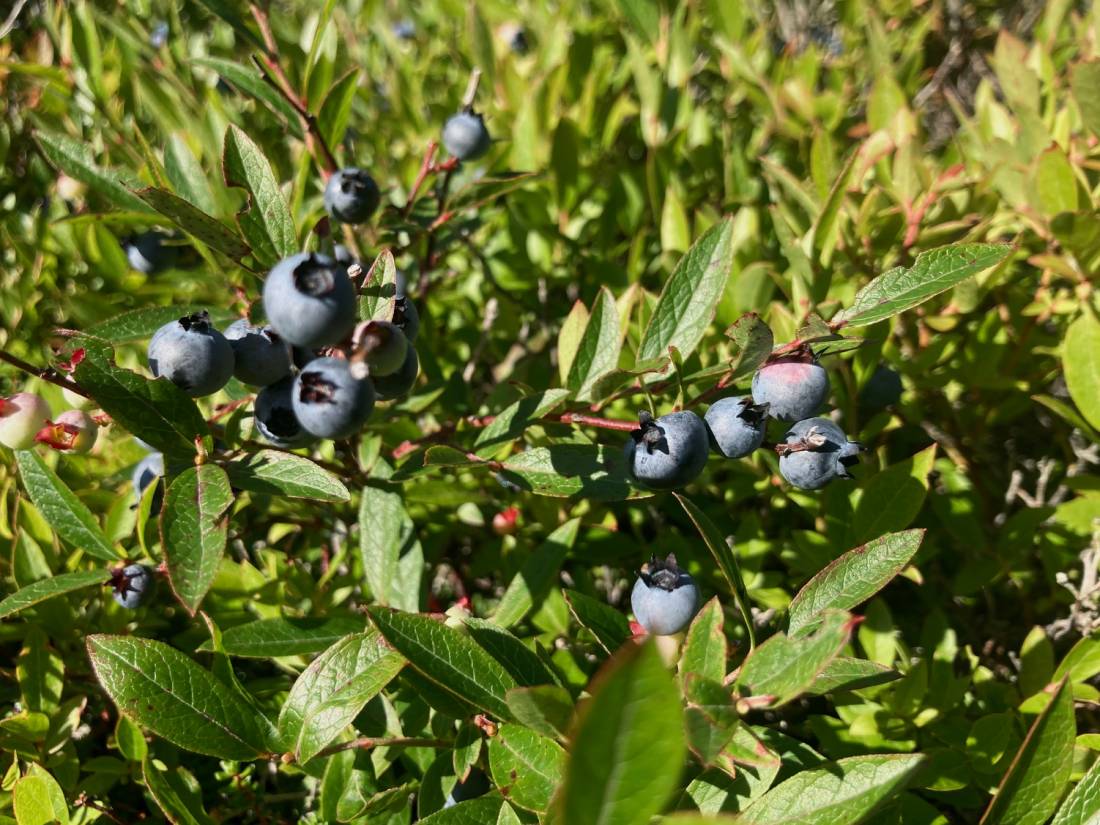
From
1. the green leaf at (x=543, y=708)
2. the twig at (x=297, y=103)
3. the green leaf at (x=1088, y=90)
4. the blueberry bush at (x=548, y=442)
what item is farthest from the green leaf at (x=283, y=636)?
the green leaf at (x=1088, y=90)

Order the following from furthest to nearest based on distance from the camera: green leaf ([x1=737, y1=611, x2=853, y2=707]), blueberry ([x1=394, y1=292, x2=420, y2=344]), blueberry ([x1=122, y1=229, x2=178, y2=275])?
blueberry ([x1=122, y1=229, x2=178, y2=275])
blueberry ([x1=394, y1=292, x2=420, y2=344])
green leaf ([x1=737, y1=611, x2=853, y2=707])

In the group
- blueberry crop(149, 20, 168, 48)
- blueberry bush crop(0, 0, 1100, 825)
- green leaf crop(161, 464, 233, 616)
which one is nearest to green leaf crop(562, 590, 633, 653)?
blueberry bush crop(0, 0, 1100, 825)

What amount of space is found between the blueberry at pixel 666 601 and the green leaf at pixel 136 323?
0.85 metres

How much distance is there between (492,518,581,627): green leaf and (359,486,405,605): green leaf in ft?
0.65

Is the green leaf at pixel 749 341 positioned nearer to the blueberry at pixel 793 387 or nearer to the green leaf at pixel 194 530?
the blueberry at pixel 793 387

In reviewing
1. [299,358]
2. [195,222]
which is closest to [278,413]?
[299,358]

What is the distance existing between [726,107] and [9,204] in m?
2.27

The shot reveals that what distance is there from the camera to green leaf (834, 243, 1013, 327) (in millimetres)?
1096

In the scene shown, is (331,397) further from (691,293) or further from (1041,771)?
(1041,771)

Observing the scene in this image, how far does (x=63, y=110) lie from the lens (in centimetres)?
240

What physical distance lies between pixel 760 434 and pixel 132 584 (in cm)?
107

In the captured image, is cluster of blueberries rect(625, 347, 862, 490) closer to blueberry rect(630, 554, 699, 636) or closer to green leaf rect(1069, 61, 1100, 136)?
blueberry rect(630, 554, 699, 636)

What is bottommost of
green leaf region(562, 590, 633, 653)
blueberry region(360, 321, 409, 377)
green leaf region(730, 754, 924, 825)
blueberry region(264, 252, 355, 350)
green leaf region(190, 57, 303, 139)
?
green leaf region(730, 754, 924, 825)

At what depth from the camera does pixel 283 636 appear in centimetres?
127
